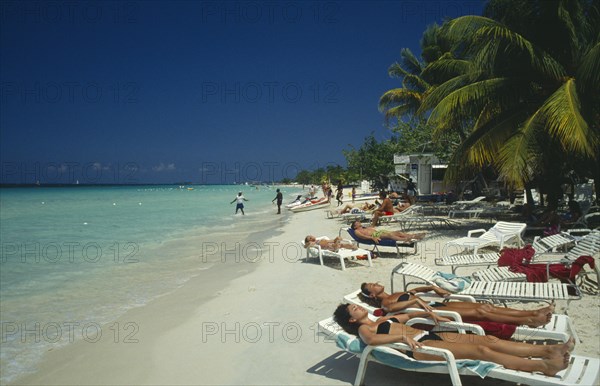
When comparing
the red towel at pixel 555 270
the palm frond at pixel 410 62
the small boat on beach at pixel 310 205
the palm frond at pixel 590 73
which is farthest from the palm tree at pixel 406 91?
the red towel at pixel 555 270

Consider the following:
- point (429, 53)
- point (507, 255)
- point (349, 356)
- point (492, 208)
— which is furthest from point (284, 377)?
point (429, 53)

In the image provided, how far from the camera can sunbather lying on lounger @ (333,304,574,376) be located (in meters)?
2.86

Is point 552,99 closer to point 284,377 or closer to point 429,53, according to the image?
point 284,377

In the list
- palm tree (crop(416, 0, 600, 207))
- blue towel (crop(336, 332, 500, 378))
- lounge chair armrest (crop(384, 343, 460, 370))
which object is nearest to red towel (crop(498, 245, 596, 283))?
blue towel (crop(336, 332, 500, 378))

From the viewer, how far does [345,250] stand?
26.7 ft

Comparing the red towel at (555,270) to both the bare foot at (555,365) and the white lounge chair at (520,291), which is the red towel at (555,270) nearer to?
the white lounge chair at (520,291)

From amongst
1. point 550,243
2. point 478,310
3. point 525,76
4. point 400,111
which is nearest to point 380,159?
point 400,111

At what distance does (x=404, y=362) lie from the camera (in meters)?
3.14

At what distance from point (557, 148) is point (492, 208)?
3.39 m

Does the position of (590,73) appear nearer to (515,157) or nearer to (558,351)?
(515,157)

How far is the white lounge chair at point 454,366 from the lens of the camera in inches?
107

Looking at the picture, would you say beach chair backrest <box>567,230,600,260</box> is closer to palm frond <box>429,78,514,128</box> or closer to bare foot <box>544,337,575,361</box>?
bare foot <box>544,337,575,361</box>

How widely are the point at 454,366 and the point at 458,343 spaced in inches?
11.4

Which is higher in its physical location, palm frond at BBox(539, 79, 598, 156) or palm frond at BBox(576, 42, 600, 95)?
palm frond at BBox(576, 42, 600, 95)
